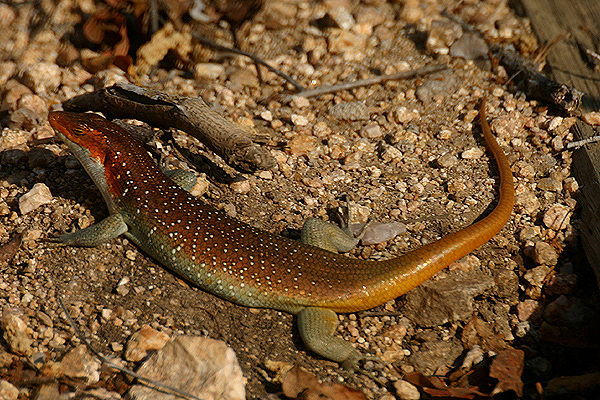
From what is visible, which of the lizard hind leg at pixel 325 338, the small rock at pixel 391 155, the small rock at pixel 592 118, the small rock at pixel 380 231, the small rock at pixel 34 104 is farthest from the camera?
the small rock at pixel 34 104

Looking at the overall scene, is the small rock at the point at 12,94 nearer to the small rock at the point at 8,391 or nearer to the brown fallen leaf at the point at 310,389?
the small rock at the point at 8,391

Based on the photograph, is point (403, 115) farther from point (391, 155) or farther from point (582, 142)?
point (582, 142)

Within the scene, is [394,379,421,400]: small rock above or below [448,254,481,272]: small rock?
below

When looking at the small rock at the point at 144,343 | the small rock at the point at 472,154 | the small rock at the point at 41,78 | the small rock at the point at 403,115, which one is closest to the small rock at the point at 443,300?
the small rock at the point at 472,154

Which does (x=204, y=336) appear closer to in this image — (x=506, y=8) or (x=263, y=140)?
(x=263, y=140)

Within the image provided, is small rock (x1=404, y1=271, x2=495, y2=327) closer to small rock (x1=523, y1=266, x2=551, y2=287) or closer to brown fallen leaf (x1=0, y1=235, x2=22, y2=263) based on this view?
small rock (x1=523, y1=266, x2=551, y2=287)

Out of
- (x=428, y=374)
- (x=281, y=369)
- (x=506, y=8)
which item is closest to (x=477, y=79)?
(x=506, y=8)

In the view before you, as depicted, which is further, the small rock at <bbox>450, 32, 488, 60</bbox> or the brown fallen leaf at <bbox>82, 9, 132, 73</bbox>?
the small rock at <bbox>450, 32, 488, 60</bbox>

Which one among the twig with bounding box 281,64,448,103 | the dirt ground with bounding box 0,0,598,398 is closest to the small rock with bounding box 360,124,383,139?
the dirt ground with bounding box 0,0,598,398
